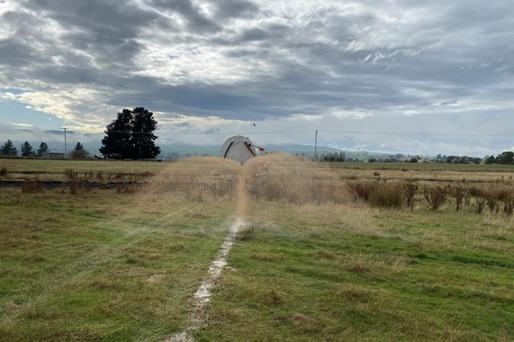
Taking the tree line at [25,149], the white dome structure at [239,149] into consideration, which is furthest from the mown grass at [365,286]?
the tree line at [25,149]

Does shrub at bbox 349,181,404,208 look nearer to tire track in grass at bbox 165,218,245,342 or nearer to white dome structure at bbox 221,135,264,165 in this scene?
white dome structure at bbox 221,135,264,165

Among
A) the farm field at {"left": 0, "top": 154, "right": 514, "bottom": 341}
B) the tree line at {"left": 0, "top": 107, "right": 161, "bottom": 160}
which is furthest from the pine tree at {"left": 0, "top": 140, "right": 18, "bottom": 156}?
the farm field at {"left": 0, "top": 154, "right": 514, "bottom": 341}

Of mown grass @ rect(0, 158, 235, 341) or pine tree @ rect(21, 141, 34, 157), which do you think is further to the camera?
pine tree @ rect(21, 141, 34, 157)

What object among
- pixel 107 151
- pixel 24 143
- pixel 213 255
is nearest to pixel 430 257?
pixel 213 255

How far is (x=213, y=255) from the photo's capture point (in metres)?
9.16

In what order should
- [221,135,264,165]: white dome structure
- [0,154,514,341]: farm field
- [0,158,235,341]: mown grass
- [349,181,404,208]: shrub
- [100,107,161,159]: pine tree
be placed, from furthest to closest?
[100,107,161,159]: pine tree
[221,135,264,165]: white dome structure
[349,181,404,208]: shrub
[0,154,514,341]: farm field
[0,158,235,341]: mown grass

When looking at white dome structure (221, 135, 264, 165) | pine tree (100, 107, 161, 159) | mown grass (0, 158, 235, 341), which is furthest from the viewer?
pine tree (100, 107, 161, 159)

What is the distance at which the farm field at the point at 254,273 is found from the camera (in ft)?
17.4

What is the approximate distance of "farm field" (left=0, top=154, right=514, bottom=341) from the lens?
5.30m

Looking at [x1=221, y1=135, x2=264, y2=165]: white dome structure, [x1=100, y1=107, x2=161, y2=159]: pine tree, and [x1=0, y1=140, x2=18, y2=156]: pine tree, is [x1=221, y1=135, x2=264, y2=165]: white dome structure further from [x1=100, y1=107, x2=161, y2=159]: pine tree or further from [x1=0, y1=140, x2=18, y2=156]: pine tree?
[x1=0, y1=140, x2=18, y2=156]: pine tree

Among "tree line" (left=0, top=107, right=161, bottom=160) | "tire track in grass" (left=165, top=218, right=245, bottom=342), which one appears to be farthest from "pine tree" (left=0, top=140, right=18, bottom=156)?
"tire track in grass" (left=165, top=218, right=245, bottom=342)

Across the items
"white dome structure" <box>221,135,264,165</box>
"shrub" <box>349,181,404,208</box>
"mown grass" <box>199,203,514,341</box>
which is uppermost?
"white dome structure" <box>221,135,264,165</box>

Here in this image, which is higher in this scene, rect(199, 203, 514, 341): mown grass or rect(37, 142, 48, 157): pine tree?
rect(37, 142, 48, 157): pine tree

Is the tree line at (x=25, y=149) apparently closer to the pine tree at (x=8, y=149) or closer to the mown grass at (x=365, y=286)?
the pine tree at (x=8, y=149)
